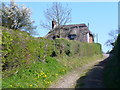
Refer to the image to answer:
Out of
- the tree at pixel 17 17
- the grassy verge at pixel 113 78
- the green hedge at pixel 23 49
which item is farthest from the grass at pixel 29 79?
the tree at pixel 17 17

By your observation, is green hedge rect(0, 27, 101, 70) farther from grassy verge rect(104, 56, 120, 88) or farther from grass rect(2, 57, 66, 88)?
grassy verge rect(104, 56, 120, 88)

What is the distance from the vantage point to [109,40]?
235 feet

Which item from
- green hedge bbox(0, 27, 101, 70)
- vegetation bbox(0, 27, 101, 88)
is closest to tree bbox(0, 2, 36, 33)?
green hedge bbox(0, 27, 101, 70)

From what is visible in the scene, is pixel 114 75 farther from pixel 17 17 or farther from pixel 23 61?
pixel 17 17

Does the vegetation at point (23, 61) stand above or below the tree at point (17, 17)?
below

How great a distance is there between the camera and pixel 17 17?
44.8 meters

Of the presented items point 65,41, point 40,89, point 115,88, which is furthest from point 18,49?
point 65,41

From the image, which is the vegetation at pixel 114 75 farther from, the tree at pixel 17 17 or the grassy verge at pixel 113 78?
the tree at pixel 17 17

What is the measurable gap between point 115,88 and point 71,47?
10870mm

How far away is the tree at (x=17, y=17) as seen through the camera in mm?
43438

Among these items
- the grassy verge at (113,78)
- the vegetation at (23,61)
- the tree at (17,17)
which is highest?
the tree at (17,17)

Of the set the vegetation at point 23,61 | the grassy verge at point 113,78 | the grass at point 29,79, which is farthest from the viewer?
the grassy verge at point 113,78

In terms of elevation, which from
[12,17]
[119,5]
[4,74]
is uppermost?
[12,17]

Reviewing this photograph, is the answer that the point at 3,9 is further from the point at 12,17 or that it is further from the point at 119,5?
the point at 119,5
